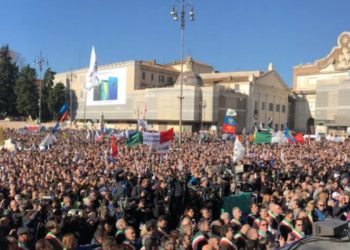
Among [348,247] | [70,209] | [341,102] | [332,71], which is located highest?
[332,71]

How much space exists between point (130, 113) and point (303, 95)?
1357 inches

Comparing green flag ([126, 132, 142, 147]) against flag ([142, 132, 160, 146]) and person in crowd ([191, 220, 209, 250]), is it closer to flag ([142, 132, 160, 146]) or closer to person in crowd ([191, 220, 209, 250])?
flag ([142, 132, 160, 146])

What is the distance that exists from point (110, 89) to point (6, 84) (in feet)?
66.3

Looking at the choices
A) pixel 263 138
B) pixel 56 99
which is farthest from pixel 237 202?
pixel 56 99

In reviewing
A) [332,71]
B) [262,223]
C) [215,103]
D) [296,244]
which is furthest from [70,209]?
[332,71]

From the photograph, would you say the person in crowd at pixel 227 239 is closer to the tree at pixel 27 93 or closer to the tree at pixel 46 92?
the tree at pixel 27 93

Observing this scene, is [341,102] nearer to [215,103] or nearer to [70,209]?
[215,103]

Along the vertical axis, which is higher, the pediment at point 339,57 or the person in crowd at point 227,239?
the pediment at point 339,57

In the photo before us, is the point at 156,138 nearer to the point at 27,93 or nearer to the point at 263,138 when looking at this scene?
the point at 263,138

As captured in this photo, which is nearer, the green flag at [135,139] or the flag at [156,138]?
the flag at [156,138]

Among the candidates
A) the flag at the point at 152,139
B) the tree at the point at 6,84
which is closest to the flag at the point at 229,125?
the flag at the point at 152,139

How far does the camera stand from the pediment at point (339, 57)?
252 feet

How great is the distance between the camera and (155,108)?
7569cm

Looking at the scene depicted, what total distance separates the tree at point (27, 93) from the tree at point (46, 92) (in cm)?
204
